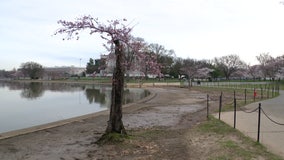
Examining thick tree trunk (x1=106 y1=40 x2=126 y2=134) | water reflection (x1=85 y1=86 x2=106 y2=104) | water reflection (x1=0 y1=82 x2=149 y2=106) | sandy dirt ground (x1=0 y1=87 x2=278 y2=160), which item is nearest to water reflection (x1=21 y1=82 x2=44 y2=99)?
water reflection (x1=0 y1=82 x2=149 y2=106)

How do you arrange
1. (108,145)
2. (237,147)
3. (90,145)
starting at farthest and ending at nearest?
(90,145) → (108,145) → (237,147)

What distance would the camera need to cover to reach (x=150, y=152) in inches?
367

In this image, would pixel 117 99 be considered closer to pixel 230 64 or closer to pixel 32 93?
pixel 32 93

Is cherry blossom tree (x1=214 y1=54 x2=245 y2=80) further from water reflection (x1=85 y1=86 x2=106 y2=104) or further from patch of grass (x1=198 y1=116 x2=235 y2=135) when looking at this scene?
patch of grass (x1=198 y1=116 x2=235 y2=135)

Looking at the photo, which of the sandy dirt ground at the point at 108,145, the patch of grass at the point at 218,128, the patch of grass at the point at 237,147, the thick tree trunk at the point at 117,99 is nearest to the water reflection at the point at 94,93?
the sandy dirt ground at the point at 108,145

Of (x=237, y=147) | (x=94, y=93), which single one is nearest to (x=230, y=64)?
(x=94, y=93)

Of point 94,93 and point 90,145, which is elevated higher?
point 90,145

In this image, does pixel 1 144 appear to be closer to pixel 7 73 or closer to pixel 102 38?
pixel 102 38

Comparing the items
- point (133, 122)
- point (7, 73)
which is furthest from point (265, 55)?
point (7, 73)

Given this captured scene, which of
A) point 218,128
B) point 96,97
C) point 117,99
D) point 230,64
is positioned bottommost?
point 96,97

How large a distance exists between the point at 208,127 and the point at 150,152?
4255mm

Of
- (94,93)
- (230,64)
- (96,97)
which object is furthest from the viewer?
(230,64)

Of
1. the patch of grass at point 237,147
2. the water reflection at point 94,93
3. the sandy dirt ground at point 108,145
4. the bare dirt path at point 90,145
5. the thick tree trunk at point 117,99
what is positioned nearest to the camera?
the patch of grass at point 237,147

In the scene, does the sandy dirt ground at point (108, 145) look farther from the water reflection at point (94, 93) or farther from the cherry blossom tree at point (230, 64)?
the cherry blossom tree at point (230, 64)
